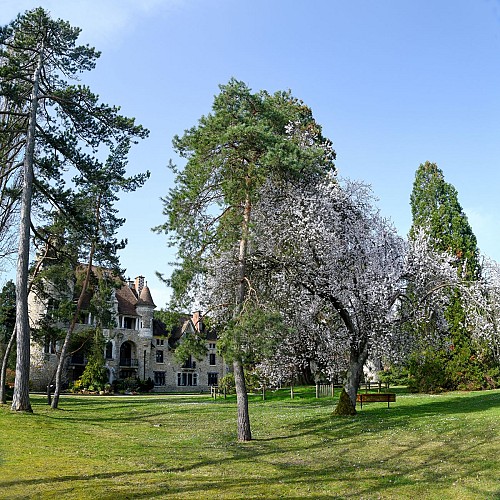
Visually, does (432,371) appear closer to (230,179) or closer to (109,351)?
(230,179)

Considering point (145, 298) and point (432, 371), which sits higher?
point (145, 298)

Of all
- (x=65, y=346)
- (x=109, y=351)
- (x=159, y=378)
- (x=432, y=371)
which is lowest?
(x=159, y=378)

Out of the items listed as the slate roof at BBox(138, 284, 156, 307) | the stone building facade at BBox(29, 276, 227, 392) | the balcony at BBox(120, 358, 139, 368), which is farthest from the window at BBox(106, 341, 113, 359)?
the slate roof at BBox(138, 284, 156, 307)

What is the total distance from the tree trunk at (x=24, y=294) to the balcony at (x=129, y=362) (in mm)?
38990

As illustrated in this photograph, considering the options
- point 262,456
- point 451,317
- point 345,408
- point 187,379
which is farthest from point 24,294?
point 187,379

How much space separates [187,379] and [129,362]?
868 centimetres

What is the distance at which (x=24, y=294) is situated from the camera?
71.7 ft

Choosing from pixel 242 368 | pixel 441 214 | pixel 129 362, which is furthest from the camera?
pixel 129 362

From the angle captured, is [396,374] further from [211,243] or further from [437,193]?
[211,243]

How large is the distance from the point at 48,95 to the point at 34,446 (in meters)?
16.2

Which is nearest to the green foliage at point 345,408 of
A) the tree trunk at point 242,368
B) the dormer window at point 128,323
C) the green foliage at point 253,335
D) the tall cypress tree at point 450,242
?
the tree trunk at point 242,368

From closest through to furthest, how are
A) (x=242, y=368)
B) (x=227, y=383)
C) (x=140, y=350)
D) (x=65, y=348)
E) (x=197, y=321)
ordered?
(x=242, y=368)
(x=197, y=321)
(x=65, y=348)
(x=227, y=383)
(x=140, y=350)

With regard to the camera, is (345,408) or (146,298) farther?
(146,298)

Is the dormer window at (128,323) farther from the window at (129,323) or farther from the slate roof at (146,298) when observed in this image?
the slate roof at (146,298)
